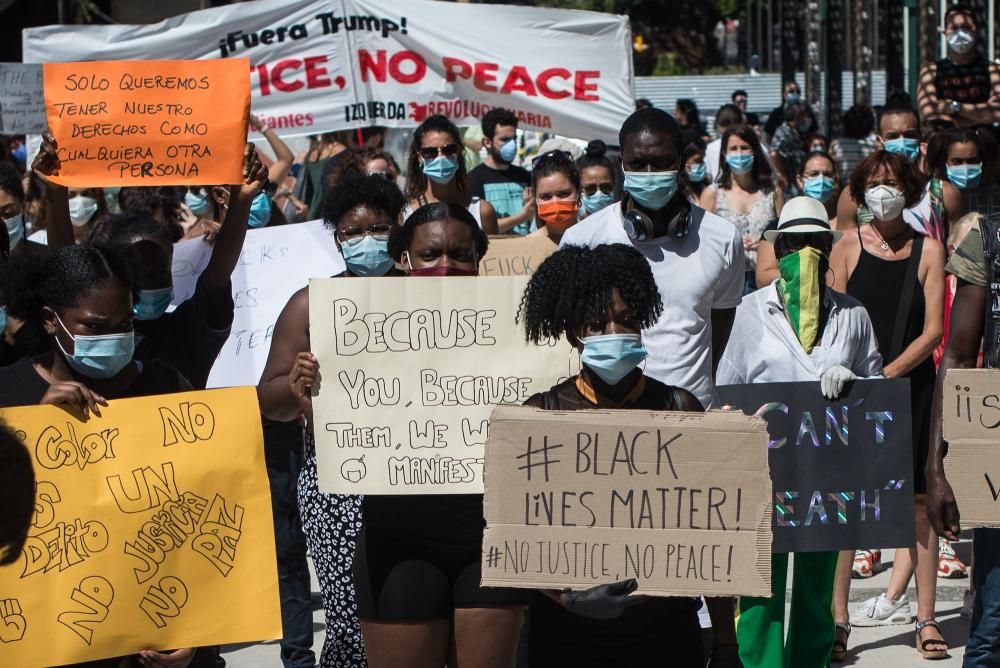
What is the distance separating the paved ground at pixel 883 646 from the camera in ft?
21.0

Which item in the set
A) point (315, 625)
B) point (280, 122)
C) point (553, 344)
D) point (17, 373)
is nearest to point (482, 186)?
point (280, 122)

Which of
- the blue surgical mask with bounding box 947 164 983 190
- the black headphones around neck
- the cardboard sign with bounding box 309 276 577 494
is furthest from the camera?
the blue surgical mask with bounding box 947 164 983 190

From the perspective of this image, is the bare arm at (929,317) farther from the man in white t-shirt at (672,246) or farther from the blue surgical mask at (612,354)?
the blue surgical mask at (612,354)

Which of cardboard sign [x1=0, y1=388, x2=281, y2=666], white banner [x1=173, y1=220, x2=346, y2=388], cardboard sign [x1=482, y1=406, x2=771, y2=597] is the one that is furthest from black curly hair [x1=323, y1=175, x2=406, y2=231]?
cardboard sign [x1=482, y1=406, x2=771, y2=597]

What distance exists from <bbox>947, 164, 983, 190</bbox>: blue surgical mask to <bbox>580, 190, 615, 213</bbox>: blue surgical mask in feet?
6.99

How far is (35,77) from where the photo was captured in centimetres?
1029

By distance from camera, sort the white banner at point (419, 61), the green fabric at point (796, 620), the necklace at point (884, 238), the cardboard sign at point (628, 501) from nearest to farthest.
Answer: the cardboard sign at point (628, 501) → the green fabric at point (796, 620) → the necklace at point (884, 238) → the white banner at point (419, 61)

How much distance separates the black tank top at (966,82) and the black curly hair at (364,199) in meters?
5.92

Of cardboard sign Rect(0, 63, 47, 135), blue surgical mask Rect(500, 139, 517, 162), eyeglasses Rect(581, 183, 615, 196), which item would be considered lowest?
eyeglasses Rect(581, 183, 615, 196)

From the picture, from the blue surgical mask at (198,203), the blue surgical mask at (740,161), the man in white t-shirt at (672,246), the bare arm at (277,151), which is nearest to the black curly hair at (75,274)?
the man in white t-shirt at (672,246)

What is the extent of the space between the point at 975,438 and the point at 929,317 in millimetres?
→ 2526

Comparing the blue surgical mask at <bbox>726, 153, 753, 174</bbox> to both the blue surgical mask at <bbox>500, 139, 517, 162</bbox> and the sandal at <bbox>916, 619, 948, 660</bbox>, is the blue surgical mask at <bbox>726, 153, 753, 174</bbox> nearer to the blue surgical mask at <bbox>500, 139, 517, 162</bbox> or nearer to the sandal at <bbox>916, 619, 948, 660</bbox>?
the blue surgical mask at <bbox>500, 139, 517, 162</bbox>

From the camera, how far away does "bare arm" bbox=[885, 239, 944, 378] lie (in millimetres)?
6508

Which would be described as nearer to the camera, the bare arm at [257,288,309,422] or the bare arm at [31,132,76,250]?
the bare arm at [257,288,309,422]
